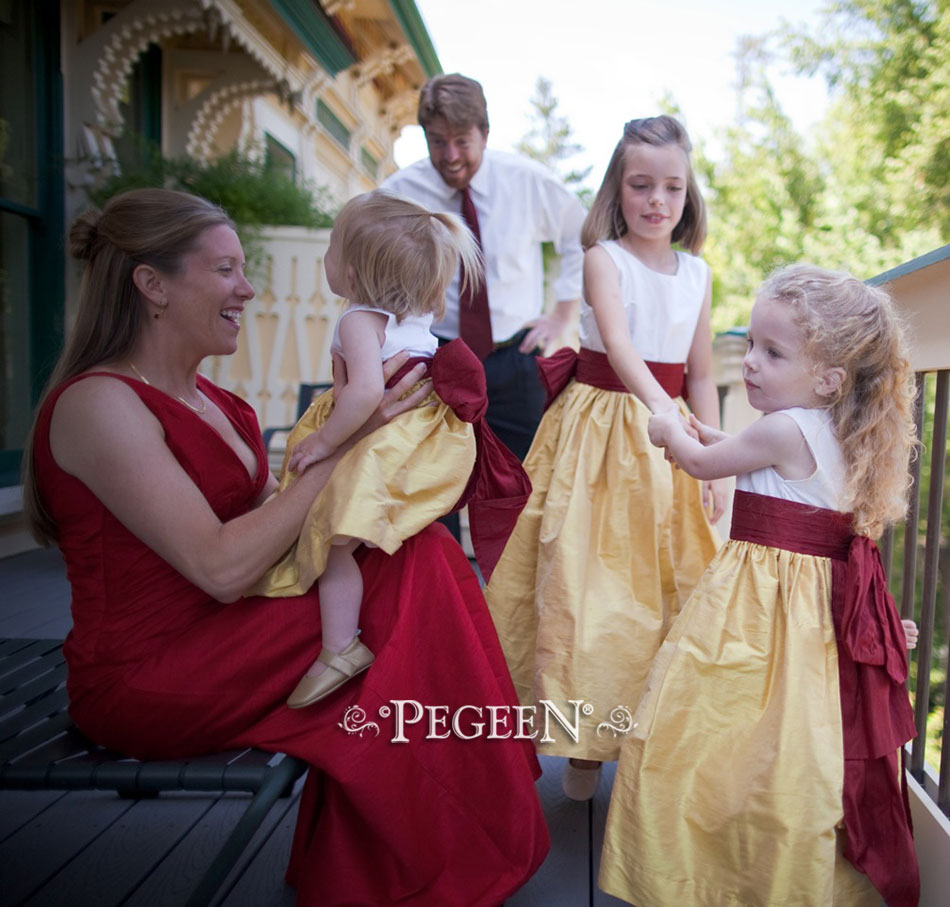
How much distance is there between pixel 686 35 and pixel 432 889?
109 ft

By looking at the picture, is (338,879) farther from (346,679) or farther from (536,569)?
(536,569)

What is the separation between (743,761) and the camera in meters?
1.41

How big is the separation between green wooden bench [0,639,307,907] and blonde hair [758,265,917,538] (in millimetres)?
1054

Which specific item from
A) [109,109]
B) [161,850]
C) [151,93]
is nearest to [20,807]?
[161,850]

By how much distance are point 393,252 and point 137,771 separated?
0.97m

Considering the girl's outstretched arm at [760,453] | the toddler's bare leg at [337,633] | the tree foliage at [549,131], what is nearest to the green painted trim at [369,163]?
the girl's outstretched arm at [760,453]

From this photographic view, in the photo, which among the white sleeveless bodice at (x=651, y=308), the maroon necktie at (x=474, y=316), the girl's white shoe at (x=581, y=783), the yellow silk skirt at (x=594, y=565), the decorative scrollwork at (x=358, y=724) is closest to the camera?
the decorative scrollwork at (x=358, y=724)

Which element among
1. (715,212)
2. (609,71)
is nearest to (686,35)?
(609,71)

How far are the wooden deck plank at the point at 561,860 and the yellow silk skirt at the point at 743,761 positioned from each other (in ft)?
0.69

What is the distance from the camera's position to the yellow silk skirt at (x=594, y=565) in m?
1.83

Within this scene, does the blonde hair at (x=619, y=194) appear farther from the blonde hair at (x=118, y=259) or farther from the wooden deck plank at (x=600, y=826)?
the wooden deck plank at (x=600, y=826)

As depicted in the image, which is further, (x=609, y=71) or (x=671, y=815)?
(x=609, y=71)

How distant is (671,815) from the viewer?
1.43 m

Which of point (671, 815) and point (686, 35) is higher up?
point (686, 35)
